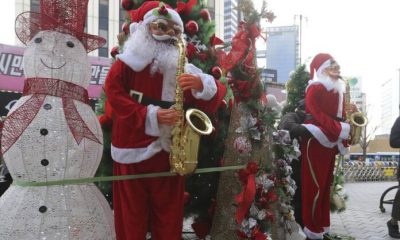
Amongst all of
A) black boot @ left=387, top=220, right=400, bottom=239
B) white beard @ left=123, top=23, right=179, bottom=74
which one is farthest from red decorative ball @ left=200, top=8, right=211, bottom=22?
black boot @ left=387, top=220, right=400, bottom=239

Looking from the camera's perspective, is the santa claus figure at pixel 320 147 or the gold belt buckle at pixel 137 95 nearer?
the gold belt buckle at pixel 137 95

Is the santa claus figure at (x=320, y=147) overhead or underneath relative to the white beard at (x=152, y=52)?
underneath

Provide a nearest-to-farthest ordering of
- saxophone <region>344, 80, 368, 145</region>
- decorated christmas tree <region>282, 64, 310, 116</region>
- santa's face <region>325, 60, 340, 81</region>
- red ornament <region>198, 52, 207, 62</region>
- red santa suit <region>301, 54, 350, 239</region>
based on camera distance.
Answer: red ornament <region>198, 52, 207, 62</region> < red santa suit <region>301, 54, 350, 239</region> < saxophone <region>344, 80, 368, 145</region> < santa's face <region>325, 60, 340, 81</region> < decorated christmas tree <region>282, 64, 310, 116</region>

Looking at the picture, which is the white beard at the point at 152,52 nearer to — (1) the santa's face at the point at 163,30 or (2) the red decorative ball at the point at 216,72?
(1) the santa's face at the point at 163,30

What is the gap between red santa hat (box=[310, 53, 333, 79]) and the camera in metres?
4.96

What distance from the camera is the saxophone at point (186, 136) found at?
8.92 ft

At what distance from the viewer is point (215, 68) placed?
377 centimetres

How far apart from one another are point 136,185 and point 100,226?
345 millimetres

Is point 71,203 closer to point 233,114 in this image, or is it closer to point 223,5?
point 233,114

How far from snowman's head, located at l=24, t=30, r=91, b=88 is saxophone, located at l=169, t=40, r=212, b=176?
0.68 metres

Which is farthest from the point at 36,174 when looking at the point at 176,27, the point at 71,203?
the point at 176,27

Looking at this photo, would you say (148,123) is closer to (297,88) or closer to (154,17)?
(154,17)

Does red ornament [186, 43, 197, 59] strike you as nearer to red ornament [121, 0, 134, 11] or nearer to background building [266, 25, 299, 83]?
red ornament [121, 0, 134, 11]

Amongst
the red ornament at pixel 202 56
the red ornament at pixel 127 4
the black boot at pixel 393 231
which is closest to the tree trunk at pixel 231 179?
the red ornament at pixel 202 56
